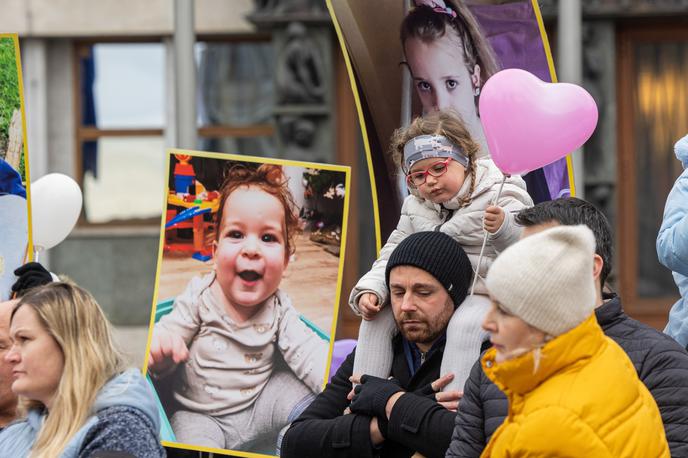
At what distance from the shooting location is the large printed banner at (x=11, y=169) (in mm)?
4438

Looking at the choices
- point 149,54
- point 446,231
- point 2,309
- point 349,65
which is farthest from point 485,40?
point 149,54

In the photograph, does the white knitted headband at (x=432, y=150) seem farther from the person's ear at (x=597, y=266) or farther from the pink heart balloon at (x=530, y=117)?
the person's ear at (x=597, y=266)

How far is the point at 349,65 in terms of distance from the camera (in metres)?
4.48

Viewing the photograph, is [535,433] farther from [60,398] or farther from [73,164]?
[73,164]

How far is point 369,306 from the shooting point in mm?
3652

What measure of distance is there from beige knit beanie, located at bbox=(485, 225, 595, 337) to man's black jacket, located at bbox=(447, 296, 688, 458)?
1.81 feet

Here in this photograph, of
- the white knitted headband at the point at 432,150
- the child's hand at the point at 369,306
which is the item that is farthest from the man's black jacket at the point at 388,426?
the white knitted headband at the point at 432,150

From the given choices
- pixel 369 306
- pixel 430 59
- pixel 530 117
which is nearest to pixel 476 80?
pixel 430 59

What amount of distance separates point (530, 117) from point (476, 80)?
0.68 metres

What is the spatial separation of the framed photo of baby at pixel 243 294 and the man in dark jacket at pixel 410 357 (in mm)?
1156

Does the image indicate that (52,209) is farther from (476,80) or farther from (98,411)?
(98,411)

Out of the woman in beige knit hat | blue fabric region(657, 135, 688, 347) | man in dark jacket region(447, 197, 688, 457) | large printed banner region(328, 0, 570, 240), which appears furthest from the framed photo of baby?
the woman in beige knit hat

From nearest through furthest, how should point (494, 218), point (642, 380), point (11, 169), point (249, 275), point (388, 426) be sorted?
point (642, 380), point (388, 426), point (494, 218), point (11, 169), point (249, 275)

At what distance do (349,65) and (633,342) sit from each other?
1738 millimetres
